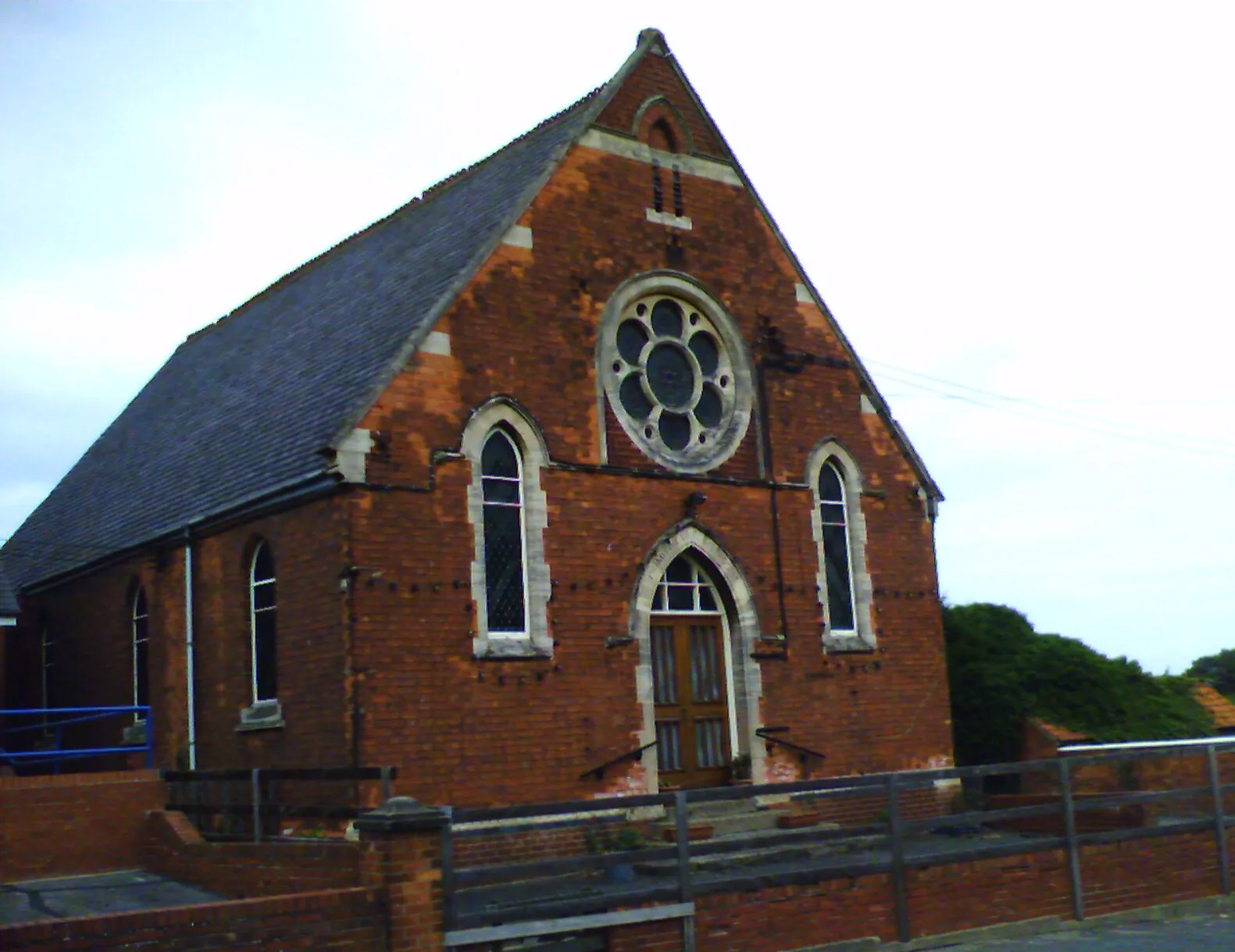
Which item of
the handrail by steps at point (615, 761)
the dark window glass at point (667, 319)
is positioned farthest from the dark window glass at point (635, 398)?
the handrail by steps at point (615, 761)

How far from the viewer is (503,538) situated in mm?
17125

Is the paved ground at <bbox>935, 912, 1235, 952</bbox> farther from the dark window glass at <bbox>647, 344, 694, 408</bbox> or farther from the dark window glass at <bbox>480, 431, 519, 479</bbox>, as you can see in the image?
the dark window glass at <bbox>647, 344, 694, 408</bbox>

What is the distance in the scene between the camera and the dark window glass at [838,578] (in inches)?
802

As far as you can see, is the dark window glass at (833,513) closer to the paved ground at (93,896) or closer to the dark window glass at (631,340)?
the dark window glass at (631,340)

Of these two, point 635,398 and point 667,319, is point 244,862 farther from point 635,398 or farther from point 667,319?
point 667,319

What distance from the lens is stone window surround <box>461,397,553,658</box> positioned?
54.5 ft

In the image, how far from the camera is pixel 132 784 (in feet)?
56.0

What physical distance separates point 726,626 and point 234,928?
10.1 m

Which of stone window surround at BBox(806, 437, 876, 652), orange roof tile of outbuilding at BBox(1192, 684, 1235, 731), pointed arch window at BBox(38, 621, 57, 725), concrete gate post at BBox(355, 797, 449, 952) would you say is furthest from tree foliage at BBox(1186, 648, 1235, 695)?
concrete gate post at BBox(355, 797, 449, 952)

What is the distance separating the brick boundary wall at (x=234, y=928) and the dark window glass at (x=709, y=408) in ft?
33.5

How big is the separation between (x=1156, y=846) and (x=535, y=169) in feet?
36.9

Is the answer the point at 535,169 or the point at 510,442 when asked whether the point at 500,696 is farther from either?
the point at 535,169

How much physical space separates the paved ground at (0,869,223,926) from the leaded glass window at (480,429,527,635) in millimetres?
4464

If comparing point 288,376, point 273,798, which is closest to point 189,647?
point 273,798
